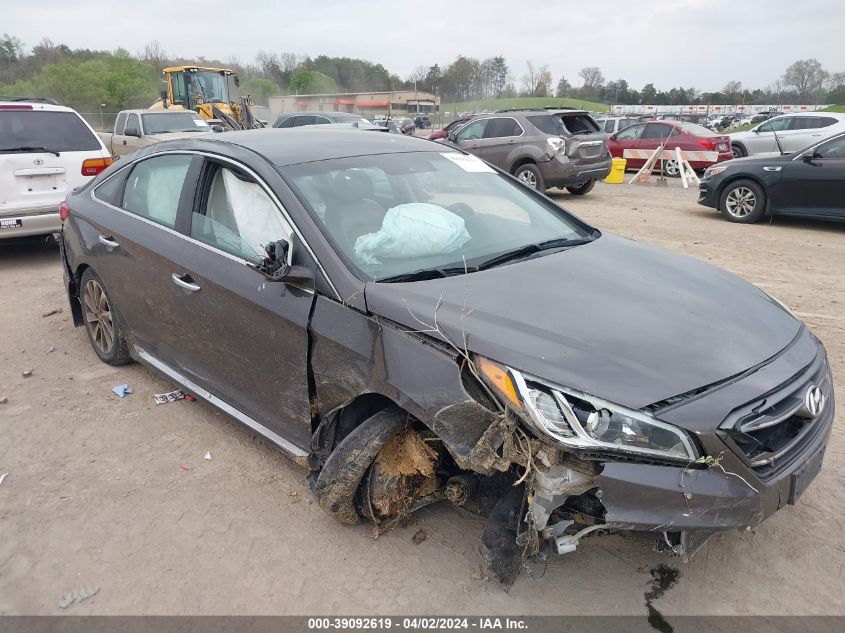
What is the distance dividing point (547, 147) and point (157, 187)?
9.66 m

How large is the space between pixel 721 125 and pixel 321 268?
4857cm

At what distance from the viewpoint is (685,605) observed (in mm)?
2514

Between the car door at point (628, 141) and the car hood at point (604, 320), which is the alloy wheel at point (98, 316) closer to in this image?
the car hood at point (604, 320)

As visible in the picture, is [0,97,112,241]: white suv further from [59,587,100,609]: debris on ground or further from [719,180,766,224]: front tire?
[719,180,766,224]: front tire

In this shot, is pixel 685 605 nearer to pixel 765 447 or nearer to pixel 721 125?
pixel 765 447

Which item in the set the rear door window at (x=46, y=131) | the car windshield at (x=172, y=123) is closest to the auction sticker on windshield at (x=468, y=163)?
the rear door window at (x=46, y=131)

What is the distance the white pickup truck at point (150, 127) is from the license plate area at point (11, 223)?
6938 millimetres

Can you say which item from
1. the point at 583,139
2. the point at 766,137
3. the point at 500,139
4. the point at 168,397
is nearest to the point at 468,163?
the point at 168,397

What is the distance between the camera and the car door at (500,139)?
1302cm

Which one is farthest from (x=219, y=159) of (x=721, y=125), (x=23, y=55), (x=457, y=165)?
(x=23, y=55)

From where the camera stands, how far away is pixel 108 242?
4164 mm

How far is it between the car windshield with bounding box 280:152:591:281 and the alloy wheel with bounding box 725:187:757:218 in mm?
7882

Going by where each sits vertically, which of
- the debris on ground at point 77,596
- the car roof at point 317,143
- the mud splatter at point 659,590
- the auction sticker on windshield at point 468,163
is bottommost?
the debris on ground at point 77,596

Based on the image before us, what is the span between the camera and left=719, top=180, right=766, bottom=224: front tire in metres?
10.3
